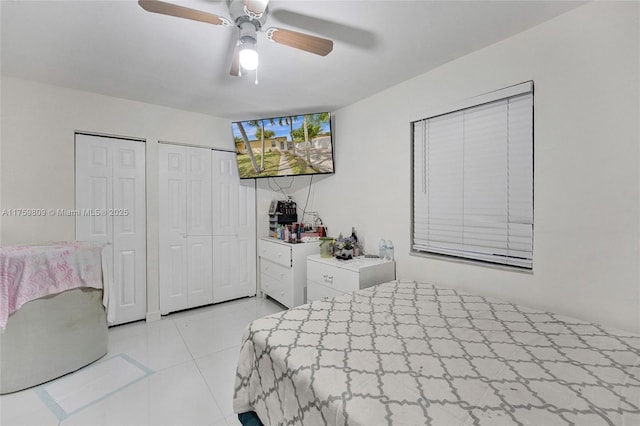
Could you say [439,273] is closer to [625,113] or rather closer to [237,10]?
[625,113]

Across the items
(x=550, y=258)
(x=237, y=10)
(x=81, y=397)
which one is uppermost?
(x=237, y=10)

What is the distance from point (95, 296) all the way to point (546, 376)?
119 inches

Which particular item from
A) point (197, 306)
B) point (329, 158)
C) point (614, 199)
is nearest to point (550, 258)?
point (614, 199)

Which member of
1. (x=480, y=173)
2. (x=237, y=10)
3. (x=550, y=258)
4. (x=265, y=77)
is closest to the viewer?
(x=237, y=10)

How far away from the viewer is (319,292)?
2867 mm

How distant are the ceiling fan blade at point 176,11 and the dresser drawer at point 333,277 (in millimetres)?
2056

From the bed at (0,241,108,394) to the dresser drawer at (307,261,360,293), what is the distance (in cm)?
188

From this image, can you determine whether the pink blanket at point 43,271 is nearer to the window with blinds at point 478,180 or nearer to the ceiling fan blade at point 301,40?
the ceiling fan blade at point 301,40

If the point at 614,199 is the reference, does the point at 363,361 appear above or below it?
below

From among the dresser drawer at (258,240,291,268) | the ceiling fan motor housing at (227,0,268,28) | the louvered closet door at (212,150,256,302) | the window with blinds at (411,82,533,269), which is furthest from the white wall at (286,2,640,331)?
the louvered closet door at (212,150,256,302)

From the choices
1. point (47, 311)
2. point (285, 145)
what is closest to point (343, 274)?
point (285, 145)

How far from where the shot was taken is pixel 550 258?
1774mm

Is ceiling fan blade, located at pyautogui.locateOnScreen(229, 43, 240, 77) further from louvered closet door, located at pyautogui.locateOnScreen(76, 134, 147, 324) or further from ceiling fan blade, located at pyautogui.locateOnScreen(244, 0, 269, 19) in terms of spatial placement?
louvered closet door, located at pyautogui.locateOnScreen(76, 134, 147, 324)

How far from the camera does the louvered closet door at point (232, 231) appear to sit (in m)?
3.63
